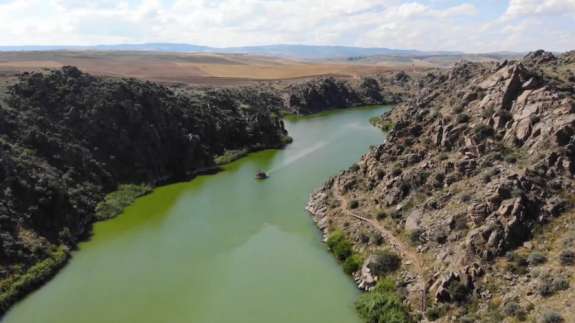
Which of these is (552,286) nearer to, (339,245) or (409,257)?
(409,257)

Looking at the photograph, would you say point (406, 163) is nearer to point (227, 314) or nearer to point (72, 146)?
point (227, 314)

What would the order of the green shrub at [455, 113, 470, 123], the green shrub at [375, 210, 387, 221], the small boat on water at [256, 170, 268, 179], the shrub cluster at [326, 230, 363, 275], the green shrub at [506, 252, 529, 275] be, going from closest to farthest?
the green shrub at [506, 252, 529, 275], the shrub cluster at [326, 230, 363, 275], the green shrub at [375, 210, 387, 221], the green shrub at [455, 113, 470, 123], the small boat on water at [256, 170, 268, 179]

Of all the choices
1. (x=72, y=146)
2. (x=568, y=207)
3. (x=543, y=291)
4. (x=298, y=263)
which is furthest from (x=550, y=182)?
(x=72, y=146)

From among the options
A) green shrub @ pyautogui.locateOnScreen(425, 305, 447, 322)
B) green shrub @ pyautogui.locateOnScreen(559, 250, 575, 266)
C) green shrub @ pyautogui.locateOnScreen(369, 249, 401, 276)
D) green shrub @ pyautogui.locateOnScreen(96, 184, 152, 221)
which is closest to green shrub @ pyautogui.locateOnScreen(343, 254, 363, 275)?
green shrub @ pyautogui.locateOnScreen(369, 249, 401, 276)

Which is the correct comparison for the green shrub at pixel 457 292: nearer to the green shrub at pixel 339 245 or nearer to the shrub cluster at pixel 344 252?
the shrub cluster at pixel 344 252

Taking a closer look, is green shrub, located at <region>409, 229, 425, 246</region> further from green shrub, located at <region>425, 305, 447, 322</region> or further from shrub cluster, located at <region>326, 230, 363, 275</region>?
green shrub, located at <region>425, 305, 447, 322</region>
